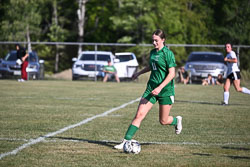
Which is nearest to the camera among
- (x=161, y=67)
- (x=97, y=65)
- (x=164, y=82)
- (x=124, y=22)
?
(x=164, y=82)

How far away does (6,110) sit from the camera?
12.5m

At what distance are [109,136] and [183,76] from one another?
2023 centimetres

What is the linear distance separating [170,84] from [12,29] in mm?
39159

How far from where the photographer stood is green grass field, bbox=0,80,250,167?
6.51 m

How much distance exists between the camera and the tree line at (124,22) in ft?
138

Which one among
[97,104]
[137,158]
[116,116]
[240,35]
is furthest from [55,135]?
[240,35]

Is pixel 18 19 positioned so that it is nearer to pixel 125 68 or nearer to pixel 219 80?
pixel 125 68

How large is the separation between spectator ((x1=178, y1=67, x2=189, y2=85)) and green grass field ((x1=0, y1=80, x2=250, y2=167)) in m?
13.3

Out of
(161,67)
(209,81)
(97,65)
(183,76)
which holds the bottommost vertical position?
(209,81)

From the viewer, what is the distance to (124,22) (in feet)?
138

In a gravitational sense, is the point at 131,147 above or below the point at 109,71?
above

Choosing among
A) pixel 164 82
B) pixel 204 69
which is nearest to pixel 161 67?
pixel 164 82

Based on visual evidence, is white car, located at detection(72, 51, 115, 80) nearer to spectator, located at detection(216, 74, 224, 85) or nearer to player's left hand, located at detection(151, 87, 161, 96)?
spectator, located at detection(216, 74, 224, 85)

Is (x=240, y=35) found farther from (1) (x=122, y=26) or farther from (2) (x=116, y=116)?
(2) (x=116, y=116)
